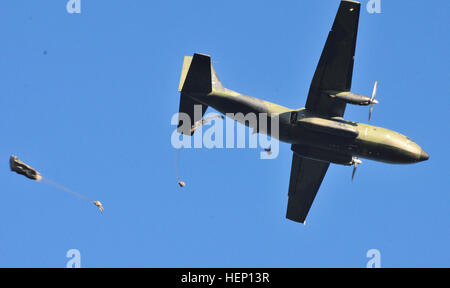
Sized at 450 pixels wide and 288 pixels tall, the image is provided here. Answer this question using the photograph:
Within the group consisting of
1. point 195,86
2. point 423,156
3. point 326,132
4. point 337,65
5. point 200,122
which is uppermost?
point 337,65

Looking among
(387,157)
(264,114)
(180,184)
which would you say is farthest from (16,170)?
(387,157)

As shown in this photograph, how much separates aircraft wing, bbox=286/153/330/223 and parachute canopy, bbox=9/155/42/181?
18.1m

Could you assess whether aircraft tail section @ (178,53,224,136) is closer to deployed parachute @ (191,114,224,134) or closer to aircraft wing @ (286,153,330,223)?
deployed parachute @ (191,114,224,134)

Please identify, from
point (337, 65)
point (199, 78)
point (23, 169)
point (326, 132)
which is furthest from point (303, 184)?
point (23, 169)

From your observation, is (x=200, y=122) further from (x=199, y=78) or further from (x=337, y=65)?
(x=337, y=65)

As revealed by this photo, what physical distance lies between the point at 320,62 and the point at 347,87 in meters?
2.39

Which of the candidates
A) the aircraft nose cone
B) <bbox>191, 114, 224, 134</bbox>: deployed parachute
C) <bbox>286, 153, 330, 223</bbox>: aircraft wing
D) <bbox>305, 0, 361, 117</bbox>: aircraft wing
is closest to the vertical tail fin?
<bbox>191, 114, 224, 134</bbox>: deployed parachute

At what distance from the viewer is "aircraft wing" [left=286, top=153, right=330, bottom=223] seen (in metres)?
44.7

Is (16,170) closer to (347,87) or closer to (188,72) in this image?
(188,72)

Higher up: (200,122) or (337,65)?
(337,65)

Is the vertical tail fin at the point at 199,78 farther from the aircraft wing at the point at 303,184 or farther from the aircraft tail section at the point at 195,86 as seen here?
the aircraft wing at the point at 303,184

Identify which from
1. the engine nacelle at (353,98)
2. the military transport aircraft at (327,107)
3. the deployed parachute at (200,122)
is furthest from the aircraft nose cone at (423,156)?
the deployed parachute at (200,122)

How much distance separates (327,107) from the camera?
1603 inches

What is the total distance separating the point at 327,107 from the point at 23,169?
19.3 m
